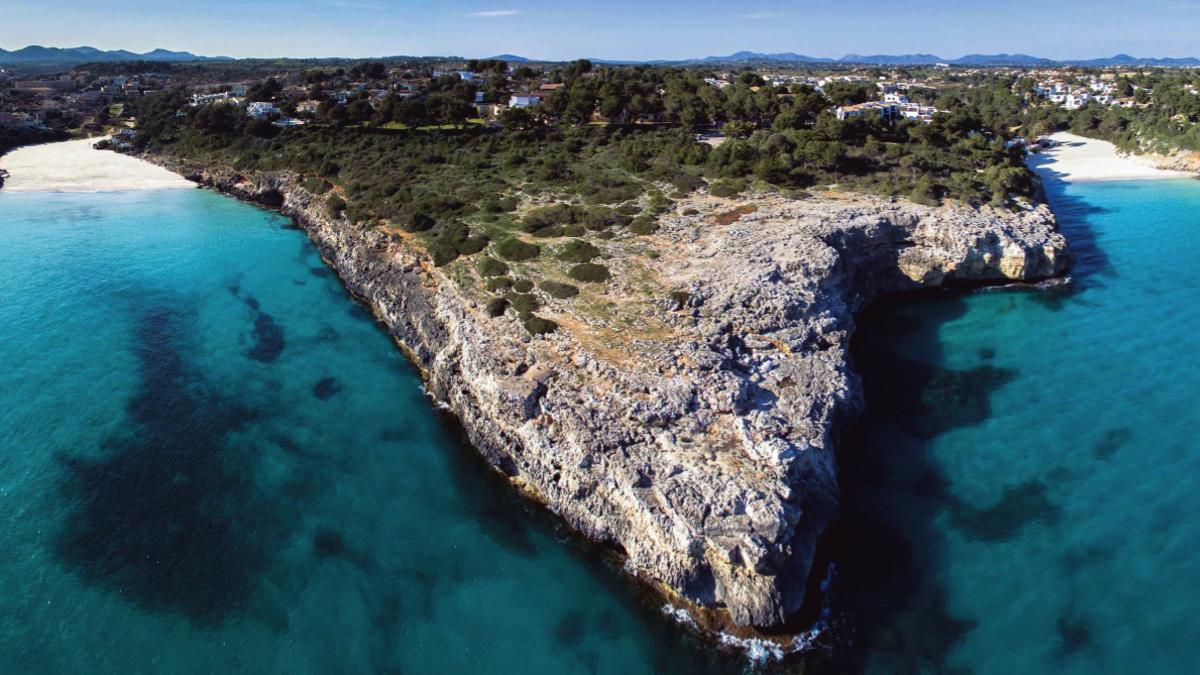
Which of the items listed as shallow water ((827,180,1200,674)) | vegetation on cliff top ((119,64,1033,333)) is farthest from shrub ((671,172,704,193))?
shallow water ((827,180,1200,674))

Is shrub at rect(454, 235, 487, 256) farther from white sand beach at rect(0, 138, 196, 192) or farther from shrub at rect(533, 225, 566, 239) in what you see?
white sand beach at rect(0, 138, 196, 192)

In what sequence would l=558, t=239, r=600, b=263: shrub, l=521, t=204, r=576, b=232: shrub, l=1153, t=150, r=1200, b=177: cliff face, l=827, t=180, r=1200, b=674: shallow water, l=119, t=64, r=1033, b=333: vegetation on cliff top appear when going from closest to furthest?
l=827, t=180, r=1200, b=674: shallow water
l=558, t=239, r=600, b=263: shrub
l=119, t=64, r=1033, b=333: vegetation on cliff top
l=521, t=204, r=576, b=232: shrub
l=1153, t=150, r=1200, b=177: cliff face

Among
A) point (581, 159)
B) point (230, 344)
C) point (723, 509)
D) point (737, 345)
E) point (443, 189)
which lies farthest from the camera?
point (581, 159)

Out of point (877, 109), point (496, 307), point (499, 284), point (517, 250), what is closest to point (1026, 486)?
point (496, 307)

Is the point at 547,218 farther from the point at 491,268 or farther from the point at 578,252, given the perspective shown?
the point at 491,268

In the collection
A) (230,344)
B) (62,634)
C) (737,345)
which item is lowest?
(62,634)

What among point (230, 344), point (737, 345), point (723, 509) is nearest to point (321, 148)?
point (230, 344)

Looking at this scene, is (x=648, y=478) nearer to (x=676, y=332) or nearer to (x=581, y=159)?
(x=676, y=332)
